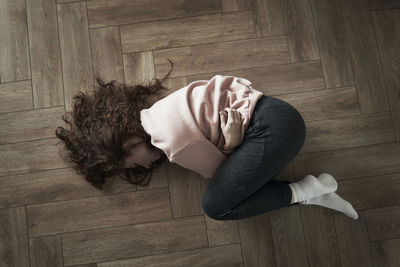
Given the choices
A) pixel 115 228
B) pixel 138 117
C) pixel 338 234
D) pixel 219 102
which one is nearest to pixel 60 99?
pixel 138 117

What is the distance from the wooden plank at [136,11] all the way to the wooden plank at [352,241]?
2.98 feet

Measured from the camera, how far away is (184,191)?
1.05 meters

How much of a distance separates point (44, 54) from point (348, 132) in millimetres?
1163

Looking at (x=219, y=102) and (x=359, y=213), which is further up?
(x=219, y=102)

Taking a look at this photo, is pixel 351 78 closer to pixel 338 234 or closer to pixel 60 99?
pixel 338 234

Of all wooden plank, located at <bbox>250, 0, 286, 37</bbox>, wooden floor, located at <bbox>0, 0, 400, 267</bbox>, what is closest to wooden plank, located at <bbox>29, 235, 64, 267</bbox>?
wooden floor, located at <bbox>0, 0, 400, 267</bbox>

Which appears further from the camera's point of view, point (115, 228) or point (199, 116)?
point (115, 228)

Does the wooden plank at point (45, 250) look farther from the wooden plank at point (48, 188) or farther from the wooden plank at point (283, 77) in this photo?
the wooden plank at point (283, 77)

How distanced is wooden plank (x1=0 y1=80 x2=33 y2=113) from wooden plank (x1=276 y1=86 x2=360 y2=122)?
0.93 metres

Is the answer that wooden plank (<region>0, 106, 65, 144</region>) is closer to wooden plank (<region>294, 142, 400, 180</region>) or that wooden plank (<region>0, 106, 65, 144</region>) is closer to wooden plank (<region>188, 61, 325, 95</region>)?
wooden plank (<region>188, 61, 325, 95</region>)

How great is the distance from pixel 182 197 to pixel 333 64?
75cm

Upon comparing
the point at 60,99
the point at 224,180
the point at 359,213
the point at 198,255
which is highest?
the point at 60,99

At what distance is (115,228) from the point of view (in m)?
1.05

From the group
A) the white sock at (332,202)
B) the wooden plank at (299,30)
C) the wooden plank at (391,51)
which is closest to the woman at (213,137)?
the white sock at (332,202)
